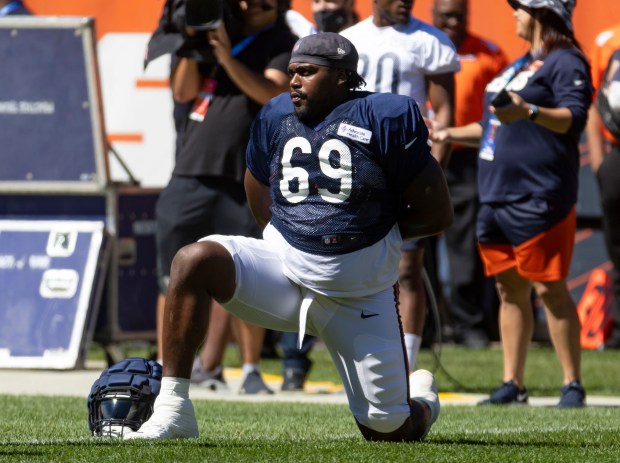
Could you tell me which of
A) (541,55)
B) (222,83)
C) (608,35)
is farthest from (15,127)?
(608,35)

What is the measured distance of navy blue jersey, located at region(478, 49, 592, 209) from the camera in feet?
23.8

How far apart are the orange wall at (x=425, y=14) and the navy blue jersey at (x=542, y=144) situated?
14.1ft

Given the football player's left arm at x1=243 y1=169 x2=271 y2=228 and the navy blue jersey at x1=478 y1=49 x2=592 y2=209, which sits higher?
the football player's left arm at x1=243 y1=169 x2=271 y2=228

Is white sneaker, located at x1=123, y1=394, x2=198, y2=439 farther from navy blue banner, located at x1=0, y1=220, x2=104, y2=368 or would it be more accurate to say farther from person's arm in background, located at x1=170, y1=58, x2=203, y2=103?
navy blue banner, located at x1=0, y1=220, x2=104, y2=368

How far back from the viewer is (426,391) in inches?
223

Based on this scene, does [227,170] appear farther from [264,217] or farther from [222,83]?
[264,217]

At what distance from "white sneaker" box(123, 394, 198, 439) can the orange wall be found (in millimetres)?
6825

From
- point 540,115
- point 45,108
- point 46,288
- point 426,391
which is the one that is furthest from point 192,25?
point 426,391

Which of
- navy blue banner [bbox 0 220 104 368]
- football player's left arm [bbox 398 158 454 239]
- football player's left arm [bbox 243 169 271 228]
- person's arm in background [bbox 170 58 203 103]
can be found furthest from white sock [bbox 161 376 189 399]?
navy blue banner [bbox 0 220 104 368]

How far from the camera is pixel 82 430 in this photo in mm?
5754

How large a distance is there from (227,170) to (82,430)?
2.38 meters

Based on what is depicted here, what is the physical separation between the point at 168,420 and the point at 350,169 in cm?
104

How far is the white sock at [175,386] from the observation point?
5.03 metres

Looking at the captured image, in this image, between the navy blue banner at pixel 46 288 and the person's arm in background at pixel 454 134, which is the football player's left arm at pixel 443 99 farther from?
the navy blue banner at pixel 46 288
